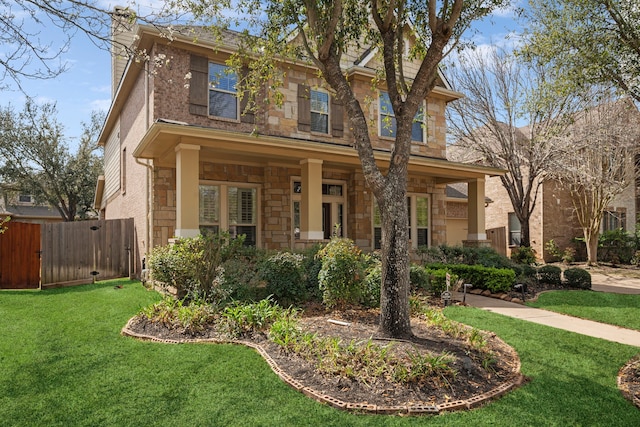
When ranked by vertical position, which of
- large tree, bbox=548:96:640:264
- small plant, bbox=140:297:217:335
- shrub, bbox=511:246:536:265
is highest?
large tree, bbox=548:96:640:264

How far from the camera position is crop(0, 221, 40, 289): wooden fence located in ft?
35.2

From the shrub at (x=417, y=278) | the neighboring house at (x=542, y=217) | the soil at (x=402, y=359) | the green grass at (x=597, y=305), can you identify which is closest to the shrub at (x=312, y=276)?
the soil at (x=402, y=359)

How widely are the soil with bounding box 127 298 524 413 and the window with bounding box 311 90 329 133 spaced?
8164 mm

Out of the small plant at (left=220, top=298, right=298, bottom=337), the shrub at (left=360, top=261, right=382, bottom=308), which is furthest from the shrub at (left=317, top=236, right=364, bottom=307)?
the small plant at (left=220, top=298, right=298, bottom=337)

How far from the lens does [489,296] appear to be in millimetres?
10156

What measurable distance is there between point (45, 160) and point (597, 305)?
23.8m

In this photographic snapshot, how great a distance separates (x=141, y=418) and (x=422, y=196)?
13.4 metres

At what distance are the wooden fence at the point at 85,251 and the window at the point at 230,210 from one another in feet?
8.30

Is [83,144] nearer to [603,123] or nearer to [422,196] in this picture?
[422,196]

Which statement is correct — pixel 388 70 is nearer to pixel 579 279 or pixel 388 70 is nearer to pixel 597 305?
pixel 597 305

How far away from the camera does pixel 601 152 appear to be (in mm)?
16516

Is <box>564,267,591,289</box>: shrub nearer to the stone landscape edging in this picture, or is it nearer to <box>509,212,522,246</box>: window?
the stone landscape edging

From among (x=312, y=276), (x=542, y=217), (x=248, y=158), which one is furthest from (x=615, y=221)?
(x=312, y=276)

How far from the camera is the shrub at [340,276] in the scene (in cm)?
734
